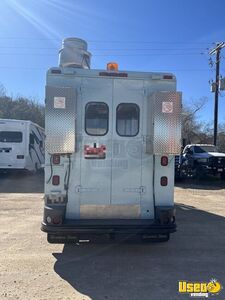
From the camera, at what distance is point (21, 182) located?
20.5m

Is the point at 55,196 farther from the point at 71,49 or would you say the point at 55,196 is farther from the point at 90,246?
the point at 71,49

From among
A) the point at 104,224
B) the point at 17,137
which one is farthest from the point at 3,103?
the point at 104,224

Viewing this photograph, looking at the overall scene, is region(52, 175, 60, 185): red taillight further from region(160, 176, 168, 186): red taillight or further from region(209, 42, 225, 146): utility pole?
region(209, 42, 225, 146): utility pole

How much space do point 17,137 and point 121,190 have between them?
49.5ft

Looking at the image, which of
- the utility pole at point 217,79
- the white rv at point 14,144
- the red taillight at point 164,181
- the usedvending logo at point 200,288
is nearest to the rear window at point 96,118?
the red taillight at point 164,181

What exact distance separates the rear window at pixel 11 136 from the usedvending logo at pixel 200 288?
16601 millimetres

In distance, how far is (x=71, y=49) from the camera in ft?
28.9

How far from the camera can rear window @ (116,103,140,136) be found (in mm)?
6852

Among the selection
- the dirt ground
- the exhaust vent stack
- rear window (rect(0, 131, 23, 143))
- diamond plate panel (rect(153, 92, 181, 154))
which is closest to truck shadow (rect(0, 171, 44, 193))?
rear window (rect(0, 131, 23, 143))

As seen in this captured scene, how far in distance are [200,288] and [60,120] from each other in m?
3.25

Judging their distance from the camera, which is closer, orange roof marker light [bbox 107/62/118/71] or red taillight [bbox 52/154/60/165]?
red taillight [bbox 52/154/60/165]

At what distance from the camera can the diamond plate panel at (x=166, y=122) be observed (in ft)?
21.6

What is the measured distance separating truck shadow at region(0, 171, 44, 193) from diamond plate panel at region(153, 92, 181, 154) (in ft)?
36.2

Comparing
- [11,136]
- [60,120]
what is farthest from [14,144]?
[60,120]
